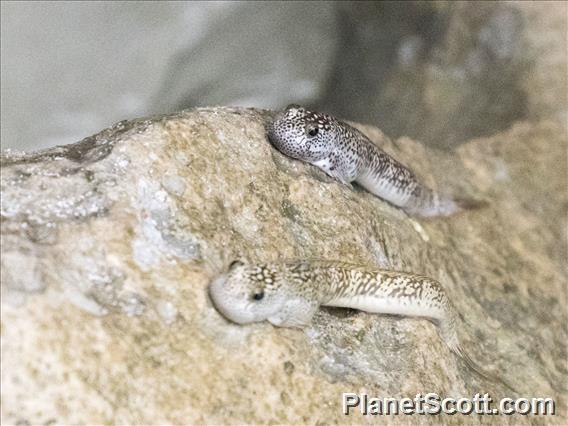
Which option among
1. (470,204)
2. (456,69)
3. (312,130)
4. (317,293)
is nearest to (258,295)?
(317,293)

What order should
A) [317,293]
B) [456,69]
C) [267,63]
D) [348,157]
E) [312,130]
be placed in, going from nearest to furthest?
[317,293] < [312,130] < [348,157] < [456,69] < [267,63]

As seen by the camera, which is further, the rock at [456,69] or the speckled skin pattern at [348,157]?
the rock at [456,69]

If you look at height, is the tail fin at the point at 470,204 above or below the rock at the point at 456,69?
below

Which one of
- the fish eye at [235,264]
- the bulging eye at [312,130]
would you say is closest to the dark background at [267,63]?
the bulging eye at [312,130]

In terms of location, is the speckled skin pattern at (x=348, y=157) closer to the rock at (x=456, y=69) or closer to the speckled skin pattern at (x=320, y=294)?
the speckled skin pattern at (x=320, y=294)

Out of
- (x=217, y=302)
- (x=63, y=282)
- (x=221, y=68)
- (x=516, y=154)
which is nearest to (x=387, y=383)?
(x=217, y=302)

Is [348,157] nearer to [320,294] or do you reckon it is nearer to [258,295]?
[320,294]
